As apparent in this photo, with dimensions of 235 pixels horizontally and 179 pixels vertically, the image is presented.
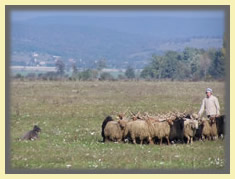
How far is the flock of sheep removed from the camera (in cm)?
2188

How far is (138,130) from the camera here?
2175cm

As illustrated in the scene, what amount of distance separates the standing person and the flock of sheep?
650 mm

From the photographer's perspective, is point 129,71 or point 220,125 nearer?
point 220,125

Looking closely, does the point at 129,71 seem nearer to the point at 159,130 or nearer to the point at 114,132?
the point at 114,132

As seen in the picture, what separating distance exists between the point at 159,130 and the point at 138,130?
81 centimetres

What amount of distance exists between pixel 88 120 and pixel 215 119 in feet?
28.5

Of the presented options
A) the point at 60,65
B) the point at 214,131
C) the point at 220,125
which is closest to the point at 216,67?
the point at 60,65

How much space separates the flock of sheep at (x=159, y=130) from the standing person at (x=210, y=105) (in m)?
0.65

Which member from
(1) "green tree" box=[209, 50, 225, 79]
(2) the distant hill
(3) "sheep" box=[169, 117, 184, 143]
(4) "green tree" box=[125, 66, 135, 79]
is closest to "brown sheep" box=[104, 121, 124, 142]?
(3) "sheep" box=[169, 117, 184, 143]

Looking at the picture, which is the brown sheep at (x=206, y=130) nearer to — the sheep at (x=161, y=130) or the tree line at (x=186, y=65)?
the sheep at (x=161, y=130)

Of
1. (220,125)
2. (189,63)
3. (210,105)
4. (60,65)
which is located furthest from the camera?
(189,63)

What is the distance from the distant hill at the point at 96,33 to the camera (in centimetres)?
2219

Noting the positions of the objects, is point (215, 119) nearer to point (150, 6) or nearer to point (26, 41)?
point (150, 6)

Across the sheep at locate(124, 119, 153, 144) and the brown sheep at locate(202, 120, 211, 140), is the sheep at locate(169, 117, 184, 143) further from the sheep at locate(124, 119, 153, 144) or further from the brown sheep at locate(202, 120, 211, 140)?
the brown sheep at locate(202, 120, 211, 140)
